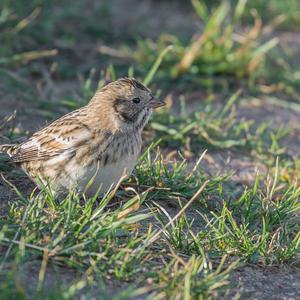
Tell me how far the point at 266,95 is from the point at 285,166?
1.78 metres

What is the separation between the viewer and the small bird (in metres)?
4.96

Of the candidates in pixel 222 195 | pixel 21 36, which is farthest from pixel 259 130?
pixel 21 36

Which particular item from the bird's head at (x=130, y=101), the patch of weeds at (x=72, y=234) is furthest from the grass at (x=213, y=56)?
the patch of weeds at (x=72, y=234)

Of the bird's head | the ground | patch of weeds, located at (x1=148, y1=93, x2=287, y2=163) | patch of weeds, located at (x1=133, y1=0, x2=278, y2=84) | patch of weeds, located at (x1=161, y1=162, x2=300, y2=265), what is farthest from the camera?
patch of weeds, located at (x1=133, y1=0, x2=278, y2=84)

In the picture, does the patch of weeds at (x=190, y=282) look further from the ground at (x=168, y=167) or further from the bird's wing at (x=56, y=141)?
the bird's wing at (x=56, y=141)

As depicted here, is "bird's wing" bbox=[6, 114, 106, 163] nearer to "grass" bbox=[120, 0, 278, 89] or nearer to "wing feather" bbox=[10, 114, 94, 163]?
"wing feather" bbox=[10, 114, 94, 163]

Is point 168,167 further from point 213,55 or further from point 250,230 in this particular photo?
point 213,55

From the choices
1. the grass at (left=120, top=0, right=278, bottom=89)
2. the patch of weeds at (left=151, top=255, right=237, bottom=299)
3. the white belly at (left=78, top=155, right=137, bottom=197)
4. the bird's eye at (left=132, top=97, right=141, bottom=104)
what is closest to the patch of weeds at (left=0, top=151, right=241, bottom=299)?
the patch of weeds at (left=151, top=255, right=237, bottom=299)

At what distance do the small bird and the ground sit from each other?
215 mm

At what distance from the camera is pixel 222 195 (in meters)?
5.53

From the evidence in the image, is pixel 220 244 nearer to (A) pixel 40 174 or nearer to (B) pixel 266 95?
(A) pixel 40 174

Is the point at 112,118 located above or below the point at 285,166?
above

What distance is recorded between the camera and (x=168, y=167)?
5.89 meters

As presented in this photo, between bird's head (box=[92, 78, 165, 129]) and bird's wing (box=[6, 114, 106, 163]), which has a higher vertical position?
bird's head (box=[92, 78, 165, 129])
